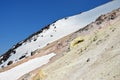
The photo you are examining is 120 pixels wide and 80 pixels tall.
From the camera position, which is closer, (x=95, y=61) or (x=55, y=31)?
→ (x=95, y=61)

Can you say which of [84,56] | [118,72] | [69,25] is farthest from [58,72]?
[69,25]

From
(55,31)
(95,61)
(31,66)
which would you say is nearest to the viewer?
(95,61)

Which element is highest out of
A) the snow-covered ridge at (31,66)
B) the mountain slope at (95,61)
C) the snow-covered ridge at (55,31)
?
the snow-covered ridge at (55,31)

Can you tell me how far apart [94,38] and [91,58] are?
235 inches

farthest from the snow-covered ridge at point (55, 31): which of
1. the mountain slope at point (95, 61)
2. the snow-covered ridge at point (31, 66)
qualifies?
the mountain slope at point (95, 61)

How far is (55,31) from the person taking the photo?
342ft

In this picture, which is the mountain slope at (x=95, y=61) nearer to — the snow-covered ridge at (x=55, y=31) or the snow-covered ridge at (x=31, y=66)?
the snow-covered ridge at (x=31, y=66)

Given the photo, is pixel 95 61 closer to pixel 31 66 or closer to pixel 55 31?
pixel 31 66

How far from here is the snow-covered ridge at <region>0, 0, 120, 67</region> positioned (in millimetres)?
94581

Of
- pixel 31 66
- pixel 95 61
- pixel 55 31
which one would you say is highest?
pixel 55 31

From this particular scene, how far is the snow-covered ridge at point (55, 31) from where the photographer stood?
A: 310ft

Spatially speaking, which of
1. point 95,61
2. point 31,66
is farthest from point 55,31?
point 95,61

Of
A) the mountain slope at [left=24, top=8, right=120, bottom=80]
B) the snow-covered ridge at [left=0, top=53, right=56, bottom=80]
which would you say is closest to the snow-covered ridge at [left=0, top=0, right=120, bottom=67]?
the snow-covered ridge at [left=0, top=53, right=56, bottom=80]

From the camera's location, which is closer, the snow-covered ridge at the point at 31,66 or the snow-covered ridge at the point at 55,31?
the snow-covered ridge at the point at 31,66
